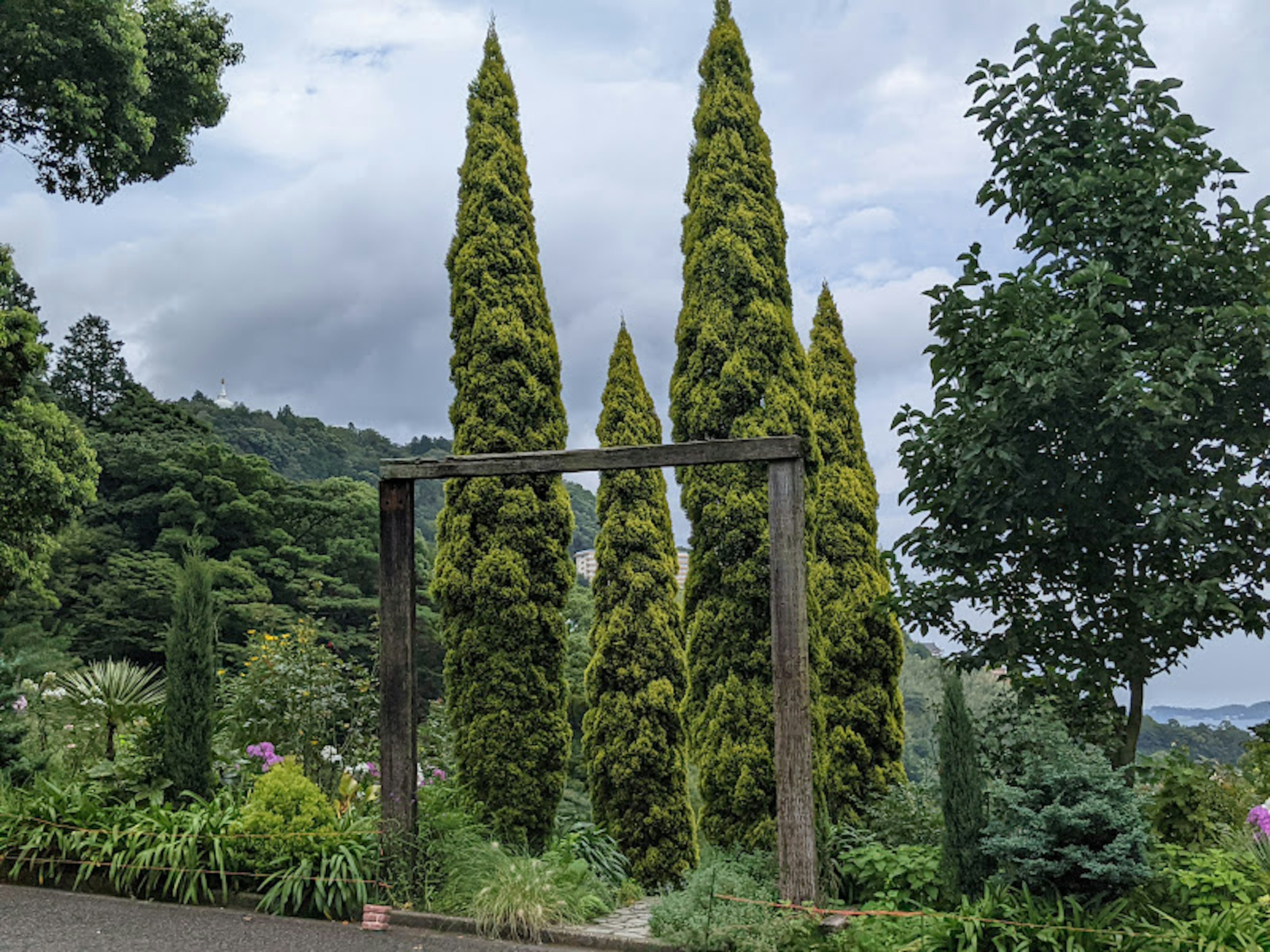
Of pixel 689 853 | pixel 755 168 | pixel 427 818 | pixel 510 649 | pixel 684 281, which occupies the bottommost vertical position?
pixel 689 853

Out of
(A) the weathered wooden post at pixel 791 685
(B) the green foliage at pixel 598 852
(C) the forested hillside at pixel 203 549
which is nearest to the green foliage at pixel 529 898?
(B) the green foliage at pixel 598 852

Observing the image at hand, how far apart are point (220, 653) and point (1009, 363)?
1550 cm

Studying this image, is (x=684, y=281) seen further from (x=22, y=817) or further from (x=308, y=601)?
(x=308, y=601)

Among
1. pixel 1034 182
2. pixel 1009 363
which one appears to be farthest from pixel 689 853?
pixel 1034 182

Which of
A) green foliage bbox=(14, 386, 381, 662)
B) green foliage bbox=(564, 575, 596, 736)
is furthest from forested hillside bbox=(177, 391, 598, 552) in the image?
green foliage bbox=(564, 575, 596, 736)

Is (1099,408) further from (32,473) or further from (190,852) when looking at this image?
(32,473)

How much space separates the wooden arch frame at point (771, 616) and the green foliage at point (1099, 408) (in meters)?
0.99

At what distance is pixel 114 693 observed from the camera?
7.60 m

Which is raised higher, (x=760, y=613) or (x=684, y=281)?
(x=684, y=281)

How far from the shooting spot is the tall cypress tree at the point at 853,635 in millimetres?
7699

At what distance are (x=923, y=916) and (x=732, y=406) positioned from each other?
3.52m

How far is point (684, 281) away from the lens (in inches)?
302

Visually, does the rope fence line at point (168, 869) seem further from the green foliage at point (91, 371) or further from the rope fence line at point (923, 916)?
the green foliage at point (91, 371)

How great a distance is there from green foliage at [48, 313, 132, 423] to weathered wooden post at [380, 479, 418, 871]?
750 inches
